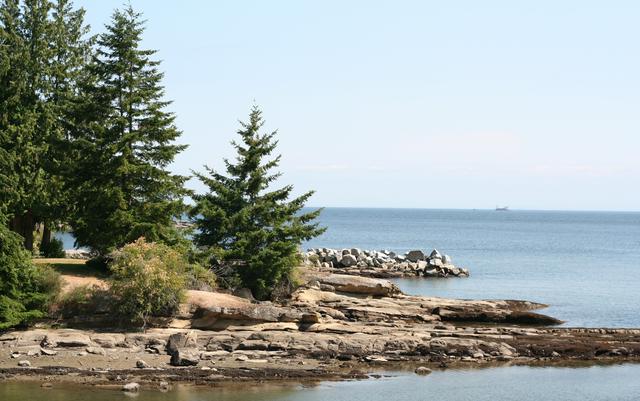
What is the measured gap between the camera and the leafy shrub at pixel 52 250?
52.2m

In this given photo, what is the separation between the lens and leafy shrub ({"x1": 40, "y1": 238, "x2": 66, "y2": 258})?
171 feet

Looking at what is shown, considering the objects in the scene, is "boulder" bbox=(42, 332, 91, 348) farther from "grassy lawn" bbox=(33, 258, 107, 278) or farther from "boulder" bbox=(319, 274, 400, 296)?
"boulder" bbox=(319, 274, 400, 296)

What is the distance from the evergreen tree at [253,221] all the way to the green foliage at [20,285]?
374 inches

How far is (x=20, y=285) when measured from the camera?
39.5 m

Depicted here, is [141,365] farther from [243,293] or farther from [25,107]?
[25,107]

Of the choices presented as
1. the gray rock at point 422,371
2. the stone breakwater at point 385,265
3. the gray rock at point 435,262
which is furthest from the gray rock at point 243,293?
the gray rock at point 435,262

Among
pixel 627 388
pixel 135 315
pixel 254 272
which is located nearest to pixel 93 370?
pixel 135 315

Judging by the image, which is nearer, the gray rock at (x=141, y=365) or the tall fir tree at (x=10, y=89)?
the gray rock at (x=141, y=365)

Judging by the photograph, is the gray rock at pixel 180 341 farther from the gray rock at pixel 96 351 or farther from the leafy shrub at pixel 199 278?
the leafy shrub at pixel 199 278

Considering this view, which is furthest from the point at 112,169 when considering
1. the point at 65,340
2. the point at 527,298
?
Answer: the point at 527,298

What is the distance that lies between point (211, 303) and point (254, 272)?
6.66 m

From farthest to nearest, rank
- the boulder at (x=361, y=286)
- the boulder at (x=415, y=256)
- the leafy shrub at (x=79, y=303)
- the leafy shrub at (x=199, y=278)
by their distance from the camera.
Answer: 1. the boulder at (x=415, y=256)
2. the boulder at (x=361, y=286)
3. the leafy shrub at (x=199, y=278)
4. the leafy shrub at (x=79, y=303)

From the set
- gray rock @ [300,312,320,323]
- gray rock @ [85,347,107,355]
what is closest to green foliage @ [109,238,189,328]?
gray rock @ [85,347,107,355]

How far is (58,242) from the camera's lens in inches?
2111
